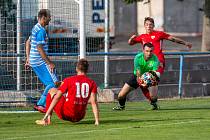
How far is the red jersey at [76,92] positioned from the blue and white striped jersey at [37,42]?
1996 mm

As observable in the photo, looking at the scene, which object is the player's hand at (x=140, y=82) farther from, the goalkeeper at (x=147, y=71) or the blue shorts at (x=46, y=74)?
the blue shorts at (x=46, y=74)

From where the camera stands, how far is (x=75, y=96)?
15.5m

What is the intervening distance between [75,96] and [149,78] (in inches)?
151

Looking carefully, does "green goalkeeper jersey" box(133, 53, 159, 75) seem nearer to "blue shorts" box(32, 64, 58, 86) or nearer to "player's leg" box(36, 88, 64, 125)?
"blue shorts" box(32, 64, 58, 86)

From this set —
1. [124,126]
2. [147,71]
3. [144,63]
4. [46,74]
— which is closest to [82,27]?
[144,63]

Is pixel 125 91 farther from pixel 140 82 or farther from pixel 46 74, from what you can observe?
pixel 46 74

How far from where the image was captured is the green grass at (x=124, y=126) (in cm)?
1381

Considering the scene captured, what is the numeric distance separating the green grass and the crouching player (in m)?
0.23

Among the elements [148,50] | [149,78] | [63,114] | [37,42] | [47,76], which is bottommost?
[63,114]

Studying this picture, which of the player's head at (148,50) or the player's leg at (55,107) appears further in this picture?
the player's head at (148,50)

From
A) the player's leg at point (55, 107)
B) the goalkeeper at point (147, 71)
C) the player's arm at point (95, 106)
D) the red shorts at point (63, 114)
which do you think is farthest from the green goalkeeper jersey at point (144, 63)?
the player's arm at point (95, 106)

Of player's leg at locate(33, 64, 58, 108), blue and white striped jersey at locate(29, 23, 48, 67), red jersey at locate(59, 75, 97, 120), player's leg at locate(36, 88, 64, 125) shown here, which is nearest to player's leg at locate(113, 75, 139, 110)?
player's leg at locate(33, 64, 58, 108)

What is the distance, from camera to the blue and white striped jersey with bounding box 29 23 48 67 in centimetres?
Result: 1733

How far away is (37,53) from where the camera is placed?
17.6 meters
